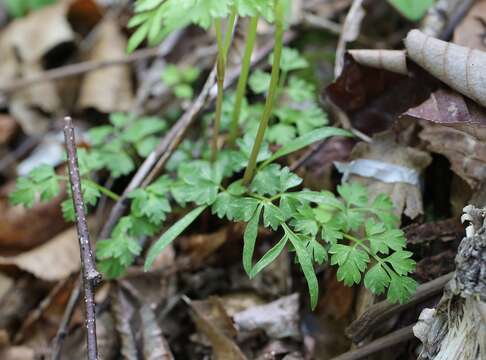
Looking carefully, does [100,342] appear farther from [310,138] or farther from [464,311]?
[464,311]

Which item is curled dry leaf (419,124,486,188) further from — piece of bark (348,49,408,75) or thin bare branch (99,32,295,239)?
thin bare branch (99,32,295,239)

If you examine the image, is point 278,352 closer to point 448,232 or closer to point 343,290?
point 343,290

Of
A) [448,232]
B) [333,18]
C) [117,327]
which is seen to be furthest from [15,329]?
[333,18]

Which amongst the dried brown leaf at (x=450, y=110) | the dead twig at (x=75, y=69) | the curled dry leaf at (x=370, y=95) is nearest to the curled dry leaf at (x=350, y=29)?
the curled dry leaf at (x=370, y=95)

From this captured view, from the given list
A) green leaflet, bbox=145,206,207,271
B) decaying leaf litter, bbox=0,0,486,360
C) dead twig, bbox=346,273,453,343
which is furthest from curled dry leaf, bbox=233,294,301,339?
green leaflet, bbox=145,206,207,271

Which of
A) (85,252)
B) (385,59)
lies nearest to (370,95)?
(385,59)
